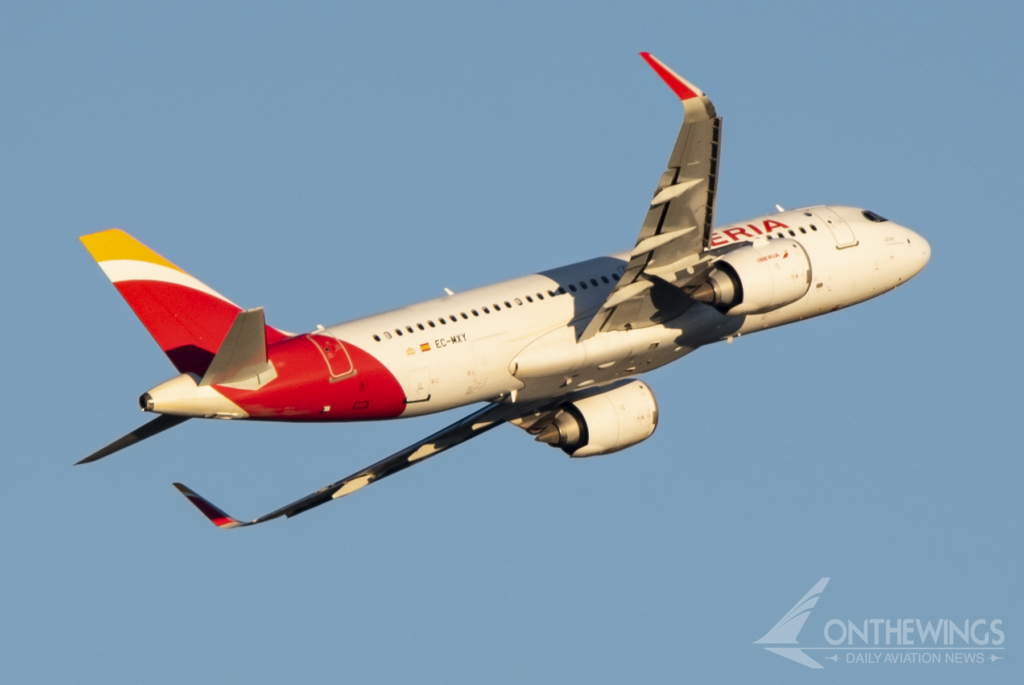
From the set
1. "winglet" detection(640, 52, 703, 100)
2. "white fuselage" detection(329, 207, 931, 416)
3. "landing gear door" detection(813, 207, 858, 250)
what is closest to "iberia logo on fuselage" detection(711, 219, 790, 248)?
"white fuselage" detection(329, 207, 931, 416)

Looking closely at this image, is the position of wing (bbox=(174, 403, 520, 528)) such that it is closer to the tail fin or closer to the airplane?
the airplane

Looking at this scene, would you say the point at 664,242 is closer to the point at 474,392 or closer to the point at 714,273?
the point at 714,273

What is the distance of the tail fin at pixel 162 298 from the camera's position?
44875mm

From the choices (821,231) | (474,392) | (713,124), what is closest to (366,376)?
(474,392)

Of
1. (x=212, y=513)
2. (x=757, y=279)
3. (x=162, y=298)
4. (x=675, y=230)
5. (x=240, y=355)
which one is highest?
(x=162, y=298)

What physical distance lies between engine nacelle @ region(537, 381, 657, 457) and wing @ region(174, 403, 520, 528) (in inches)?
50.0

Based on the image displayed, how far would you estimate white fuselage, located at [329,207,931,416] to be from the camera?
46.9 metres

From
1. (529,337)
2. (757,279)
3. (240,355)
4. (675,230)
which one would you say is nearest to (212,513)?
(240,355)

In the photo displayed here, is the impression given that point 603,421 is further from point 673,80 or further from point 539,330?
point 673,80

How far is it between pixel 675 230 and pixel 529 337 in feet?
16.7

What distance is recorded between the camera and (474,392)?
158 ft

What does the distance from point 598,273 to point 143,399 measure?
1368 cm

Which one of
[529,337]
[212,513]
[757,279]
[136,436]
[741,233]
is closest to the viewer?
[136,436]

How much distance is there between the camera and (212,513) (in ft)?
168
